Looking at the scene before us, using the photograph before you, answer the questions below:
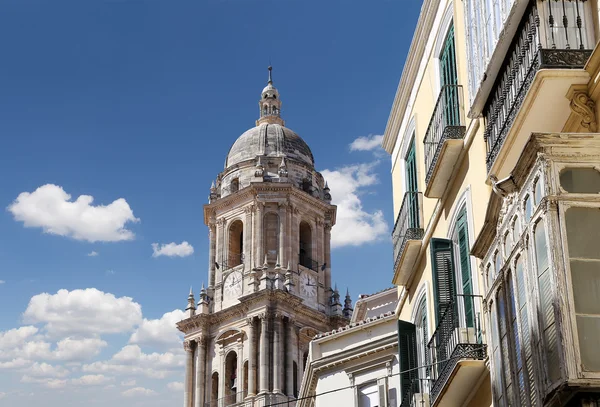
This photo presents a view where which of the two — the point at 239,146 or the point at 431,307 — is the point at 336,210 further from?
the point at 431,307

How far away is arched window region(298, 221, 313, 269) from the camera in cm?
5441

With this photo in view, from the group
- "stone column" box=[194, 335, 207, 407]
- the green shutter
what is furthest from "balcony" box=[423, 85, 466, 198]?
"stone column" box=[194, 335, 207, 407]

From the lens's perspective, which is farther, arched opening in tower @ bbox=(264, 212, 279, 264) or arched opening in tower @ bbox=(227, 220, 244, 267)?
arched opening in tower @ bbox=(227, 220, 244, 267)

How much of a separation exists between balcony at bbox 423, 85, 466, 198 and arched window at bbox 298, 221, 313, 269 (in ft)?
128

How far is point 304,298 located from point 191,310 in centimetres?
522

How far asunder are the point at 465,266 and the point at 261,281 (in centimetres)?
A: 3727

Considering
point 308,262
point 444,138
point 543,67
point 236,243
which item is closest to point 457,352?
point 444,138

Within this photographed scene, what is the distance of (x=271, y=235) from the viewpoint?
5294 cm

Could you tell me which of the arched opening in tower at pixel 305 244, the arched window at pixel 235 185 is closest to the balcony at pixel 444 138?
the arched opening in tower at pixel 305 244

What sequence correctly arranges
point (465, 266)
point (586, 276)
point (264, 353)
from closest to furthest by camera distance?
point (586, 276), point (465, 266), point (264, 353)

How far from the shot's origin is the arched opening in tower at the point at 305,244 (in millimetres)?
54406

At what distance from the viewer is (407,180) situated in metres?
18.5

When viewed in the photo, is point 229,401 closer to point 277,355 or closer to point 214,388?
point 214,388

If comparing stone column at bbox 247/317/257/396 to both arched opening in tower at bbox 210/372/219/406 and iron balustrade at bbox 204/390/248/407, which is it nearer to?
iron balustrade at bbox 204/390/248/407
